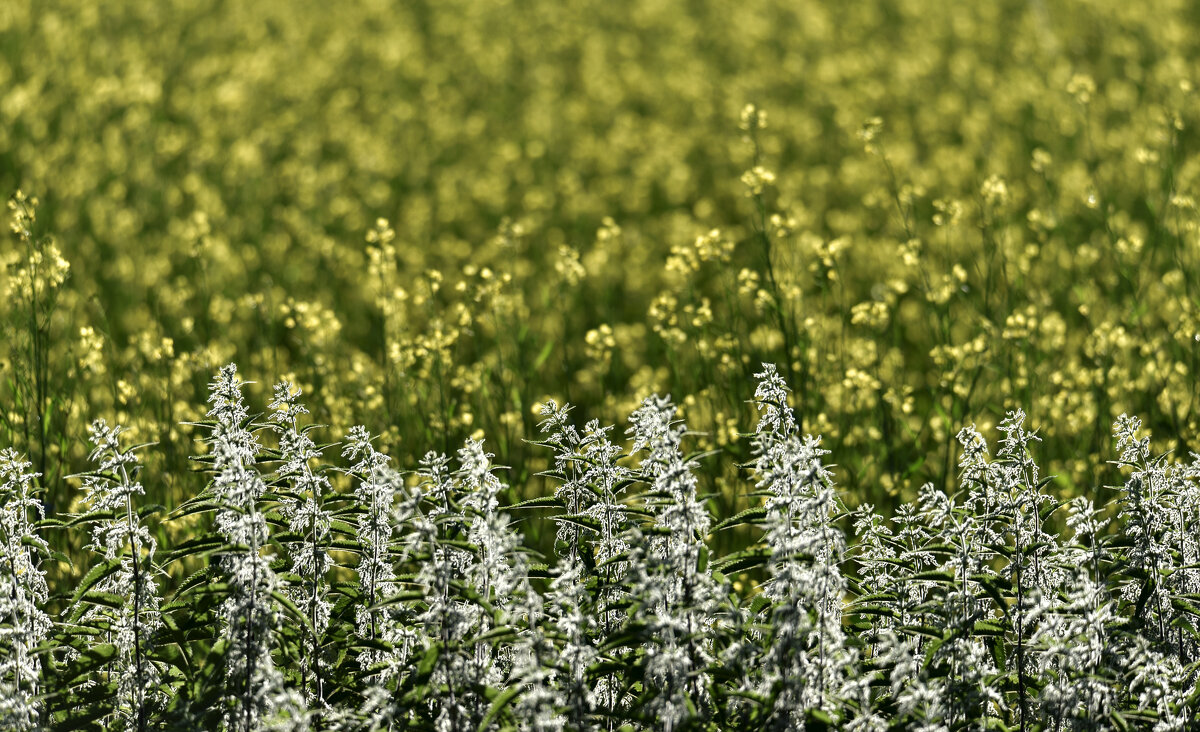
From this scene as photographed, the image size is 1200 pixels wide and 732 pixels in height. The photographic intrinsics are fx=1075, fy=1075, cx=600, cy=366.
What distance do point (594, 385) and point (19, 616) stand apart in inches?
170

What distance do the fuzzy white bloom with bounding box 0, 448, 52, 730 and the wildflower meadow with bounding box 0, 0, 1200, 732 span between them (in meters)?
0.02

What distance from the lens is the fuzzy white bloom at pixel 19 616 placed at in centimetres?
286

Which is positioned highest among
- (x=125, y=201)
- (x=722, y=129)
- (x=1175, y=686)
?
(x=722, y=129)

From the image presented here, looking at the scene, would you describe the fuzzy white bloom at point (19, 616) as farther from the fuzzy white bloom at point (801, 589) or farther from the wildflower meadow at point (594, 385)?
the fuzzy white bloom at point (801, 589)

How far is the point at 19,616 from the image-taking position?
3.20 meters

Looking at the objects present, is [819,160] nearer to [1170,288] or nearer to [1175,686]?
[1170,288]

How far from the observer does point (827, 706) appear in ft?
9.64

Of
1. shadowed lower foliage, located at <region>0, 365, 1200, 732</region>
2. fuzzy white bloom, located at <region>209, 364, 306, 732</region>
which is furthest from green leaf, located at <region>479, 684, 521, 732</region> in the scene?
fuzzy white bloom, located at <region>209, 364, 306, 732</region>

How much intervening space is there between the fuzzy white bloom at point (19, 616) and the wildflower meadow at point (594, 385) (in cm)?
2

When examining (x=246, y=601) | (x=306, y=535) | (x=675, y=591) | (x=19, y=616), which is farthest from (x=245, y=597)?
(x=675, y=591)

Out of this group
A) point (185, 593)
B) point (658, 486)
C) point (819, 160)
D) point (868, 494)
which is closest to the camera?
point (658, 486)

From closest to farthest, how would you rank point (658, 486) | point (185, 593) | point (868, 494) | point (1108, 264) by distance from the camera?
point (658, 486) → point (185, 593) → point (868, 494) → point (1108, 264)

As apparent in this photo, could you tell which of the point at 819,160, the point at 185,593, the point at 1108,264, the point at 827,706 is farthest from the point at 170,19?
the point at 827,706

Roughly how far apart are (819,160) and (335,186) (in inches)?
195
